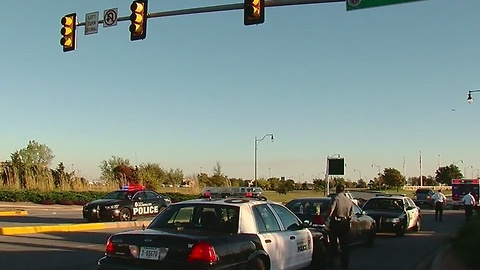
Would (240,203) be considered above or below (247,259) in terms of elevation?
above

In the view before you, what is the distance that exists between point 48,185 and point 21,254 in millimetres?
34499

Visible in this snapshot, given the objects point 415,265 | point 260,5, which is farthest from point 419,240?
point 260,5

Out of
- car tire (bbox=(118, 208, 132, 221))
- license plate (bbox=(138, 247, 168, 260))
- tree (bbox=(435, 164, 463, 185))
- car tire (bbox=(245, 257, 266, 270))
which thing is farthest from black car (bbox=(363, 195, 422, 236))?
tree (bbox=(435, 164, 463, 185))

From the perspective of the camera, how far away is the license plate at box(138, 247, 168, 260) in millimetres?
7520

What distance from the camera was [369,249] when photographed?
16.8 meters

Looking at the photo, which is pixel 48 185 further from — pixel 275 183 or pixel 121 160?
pixel 275 183

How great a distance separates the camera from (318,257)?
36.6 feet

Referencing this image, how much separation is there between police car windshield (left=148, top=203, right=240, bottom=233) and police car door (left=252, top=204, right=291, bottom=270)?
18.5 inches

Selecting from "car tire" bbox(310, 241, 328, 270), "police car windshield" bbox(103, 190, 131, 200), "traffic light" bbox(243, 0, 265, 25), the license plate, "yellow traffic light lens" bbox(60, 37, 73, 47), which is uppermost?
"traffic light" bbox(243, 0, 265, 25)

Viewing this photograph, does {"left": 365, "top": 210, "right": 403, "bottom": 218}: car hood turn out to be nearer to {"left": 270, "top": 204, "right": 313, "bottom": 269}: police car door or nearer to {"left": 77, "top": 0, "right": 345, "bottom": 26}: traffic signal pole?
{"left": 77, "top": 0, "right": 345, "bottom": 26}: traffic signal pole

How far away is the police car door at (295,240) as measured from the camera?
31.6ft

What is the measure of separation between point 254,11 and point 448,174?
120361 millimetres

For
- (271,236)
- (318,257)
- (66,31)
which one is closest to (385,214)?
(318,257)

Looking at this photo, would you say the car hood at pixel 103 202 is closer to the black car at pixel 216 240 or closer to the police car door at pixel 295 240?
the police car door at pixel 295 240
